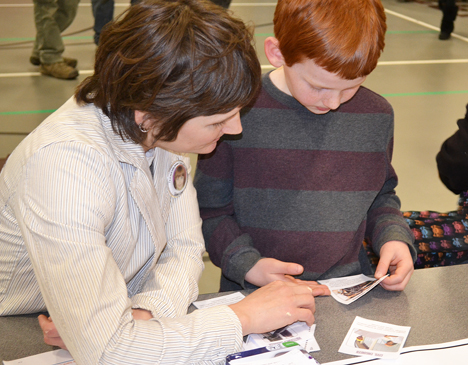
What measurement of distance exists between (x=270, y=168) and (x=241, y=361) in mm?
596

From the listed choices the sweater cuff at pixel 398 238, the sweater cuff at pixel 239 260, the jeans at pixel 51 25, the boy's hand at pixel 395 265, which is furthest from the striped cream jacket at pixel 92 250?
the jeans at pixel 51 25

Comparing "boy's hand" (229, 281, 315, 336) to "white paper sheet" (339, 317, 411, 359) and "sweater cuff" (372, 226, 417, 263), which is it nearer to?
"white paper sheet" (339, 317, 411, 359)

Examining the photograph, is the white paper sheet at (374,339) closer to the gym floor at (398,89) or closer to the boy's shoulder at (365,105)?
the boy's shoulder at (365,105)

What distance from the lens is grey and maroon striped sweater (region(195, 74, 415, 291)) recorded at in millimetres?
1422

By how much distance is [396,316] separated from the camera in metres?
1.16

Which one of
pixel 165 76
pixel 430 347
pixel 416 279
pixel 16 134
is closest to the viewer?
pixel 165 76

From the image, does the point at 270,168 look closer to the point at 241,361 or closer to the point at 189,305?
the point at 189,305

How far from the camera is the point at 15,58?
460cm

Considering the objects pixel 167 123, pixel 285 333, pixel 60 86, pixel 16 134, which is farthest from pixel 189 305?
pixel 60 86

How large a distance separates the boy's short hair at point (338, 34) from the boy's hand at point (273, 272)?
0.47 metres

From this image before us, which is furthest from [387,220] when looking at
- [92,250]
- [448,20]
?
[448,20]

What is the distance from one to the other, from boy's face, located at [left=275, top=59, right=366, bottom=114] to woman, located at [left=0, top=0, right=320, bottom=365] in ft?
0.75

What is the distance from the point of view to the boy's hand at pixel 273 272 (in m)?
1.25

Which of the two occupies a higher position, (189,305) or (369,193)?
(369,193)
